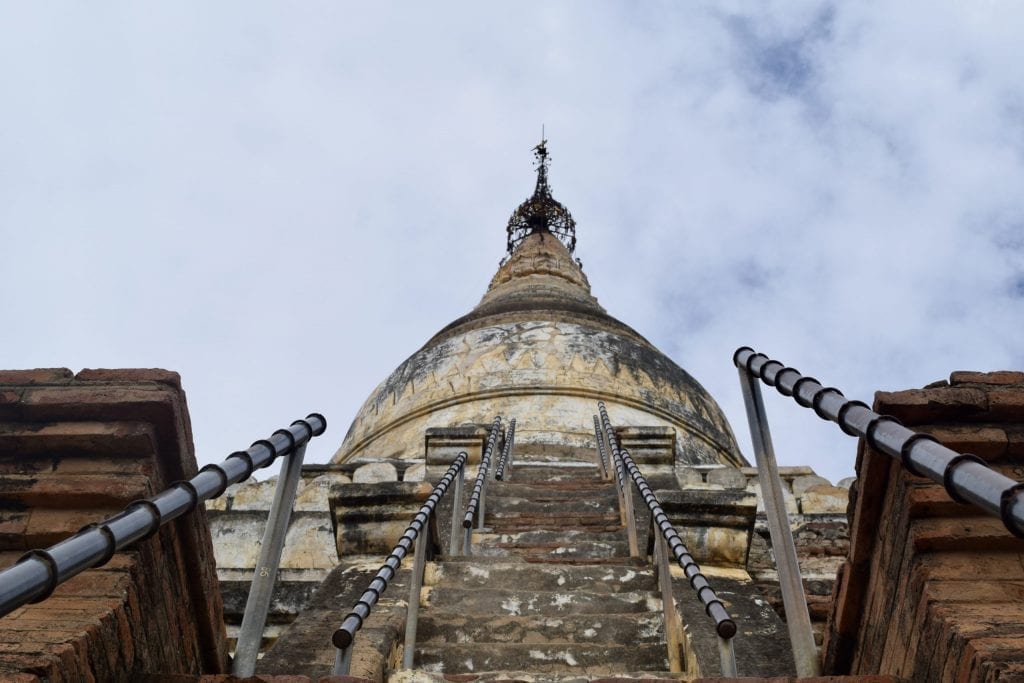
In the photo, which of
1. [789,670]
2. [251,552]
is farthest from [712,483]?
[789,670]

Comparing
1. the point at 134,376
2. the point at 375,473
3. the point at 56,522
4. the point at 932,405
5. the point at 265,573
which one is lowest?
the point at 265,573

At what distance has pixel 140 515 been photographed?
2217mm

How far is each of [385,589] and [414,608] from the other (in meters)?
0.13

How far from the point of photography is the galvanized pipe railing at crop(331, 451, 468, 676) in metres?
2.90

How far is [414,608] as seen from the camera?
4043 mm

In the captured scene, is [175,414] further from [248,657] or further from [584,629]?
[584,629]

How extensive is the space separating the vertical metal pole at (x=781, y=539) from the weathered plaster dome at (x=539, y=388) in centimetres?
666

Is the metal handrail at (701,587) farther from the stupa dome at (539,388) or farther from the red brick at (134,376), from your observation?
the stupa dome at (539,388)

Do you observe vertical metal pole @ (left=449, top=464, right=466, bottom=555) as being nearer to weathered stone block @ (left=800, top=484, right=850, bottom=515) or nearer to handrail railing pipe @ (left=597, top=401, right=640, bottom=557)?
handrail railing pipe @ (left=597, top=401, right=640, bottom=557)

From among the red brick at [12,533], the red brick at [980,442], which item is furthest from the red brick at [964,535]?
the red brick at [12,533]

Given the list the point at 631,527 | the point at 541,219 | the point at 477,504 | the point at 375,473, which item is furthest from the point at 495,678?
the point at 541,219

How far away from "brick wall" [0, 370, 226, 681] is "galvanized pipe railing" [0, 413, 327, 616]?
0.22m

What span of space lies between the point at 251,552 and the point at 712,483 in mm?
3349

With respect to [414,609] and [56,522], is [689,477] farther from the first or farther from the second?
[56,522]
